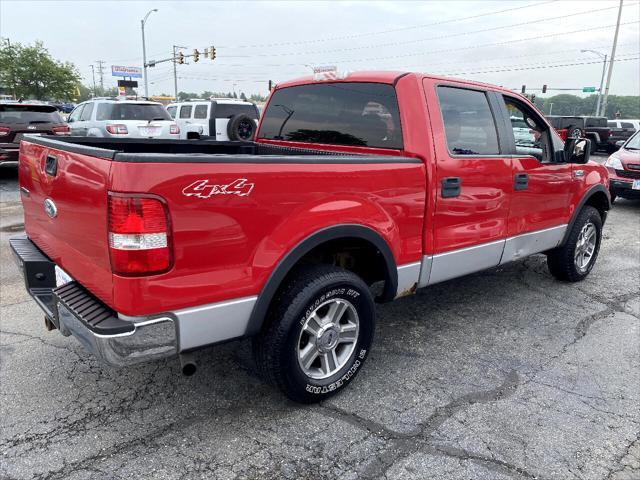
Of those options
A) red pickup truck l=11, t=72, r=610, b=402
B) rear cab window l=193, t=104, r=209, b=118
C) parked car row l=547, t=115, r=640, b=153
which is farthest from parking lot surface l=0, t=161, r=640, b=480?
parked car row l=547, t=115, r=640, b=153

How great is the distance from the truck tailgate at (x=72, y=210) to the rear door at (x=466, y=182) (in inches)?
80.0

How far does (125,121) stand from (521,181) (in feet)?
35.2

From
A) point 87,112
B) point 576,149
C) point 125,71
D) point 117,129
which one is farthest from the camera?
point 125,71

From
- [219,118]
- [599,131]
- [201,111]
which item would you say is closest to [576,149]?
[219,118]

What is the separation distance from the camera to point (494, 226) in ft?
12.3

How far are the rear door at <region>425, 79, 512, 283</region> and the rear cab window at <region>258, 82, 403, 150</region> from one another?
0.95ft

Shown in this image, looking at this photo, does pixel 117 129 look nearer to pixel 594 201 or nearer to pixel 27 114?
pixel 27 114

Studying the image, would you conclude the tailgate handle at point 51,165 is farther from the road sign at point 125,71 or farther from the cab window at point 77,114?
the road sign at point 125,71

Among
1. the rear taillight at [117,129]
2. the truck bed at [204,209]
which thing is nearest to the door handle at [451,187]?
the truck bed at [204,209]

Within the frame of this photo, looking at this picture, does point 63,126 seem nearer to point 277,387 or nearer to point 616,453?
point 277,387

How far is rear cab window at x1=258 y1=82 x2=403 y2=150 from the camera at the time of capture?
331cm

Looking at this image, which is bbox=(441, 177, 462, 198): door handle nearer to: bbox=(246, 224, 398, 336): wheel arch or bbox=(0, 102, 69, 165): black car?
bbox=(246, 224, 398, 336): wheel arch

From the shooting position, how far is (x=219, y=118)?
15.6 meters

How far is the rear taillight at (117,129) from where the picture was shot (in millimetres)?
11828
